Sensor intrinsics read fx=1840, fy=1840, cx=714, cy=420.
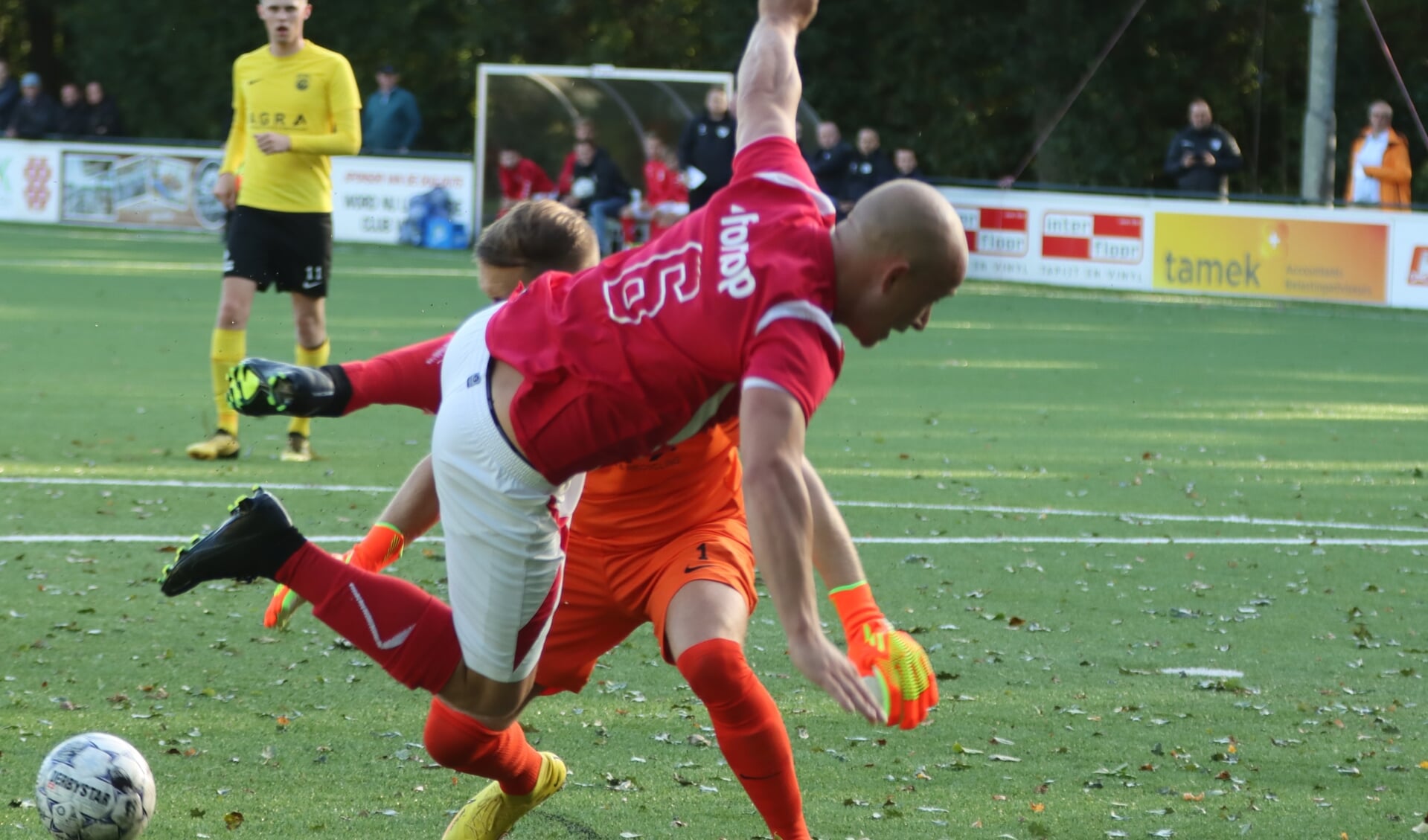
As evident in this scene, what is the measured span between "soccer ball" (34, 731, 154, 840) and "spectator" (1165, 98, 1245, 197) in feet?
65.9

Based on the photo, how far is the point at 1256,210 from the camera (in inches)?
810

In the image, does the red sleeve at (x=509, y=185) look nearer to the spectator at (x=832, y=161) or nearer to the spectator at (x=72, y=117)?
the spectator at (x=832, y=161)

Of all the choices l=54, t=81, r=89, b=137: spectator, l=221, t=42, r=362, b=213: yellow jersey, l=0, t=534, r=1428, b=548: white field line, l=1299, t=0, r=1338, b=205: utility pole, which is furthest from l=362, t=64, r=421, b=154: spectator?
l=0, t=534, r=1428, b=548: white field line

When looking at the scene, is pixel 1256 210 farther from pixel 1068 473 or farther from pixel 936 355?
pixel 1068 473

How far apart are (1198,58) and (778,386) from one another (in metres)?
34.1

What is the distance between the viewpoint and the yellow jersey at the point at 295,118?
966 centimetres

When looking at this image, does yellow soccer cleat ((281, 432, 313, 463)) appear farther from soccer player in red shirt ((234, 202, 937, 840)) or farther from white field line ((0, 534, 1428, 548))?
soccer player in red shirt ((234, 202, 937, 840))

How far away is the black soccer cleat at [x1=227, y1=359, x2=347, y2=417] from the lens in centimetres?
414

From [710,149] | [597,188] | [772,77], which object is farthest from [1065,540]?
[597,188]

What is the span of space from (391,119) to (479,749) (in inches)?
979

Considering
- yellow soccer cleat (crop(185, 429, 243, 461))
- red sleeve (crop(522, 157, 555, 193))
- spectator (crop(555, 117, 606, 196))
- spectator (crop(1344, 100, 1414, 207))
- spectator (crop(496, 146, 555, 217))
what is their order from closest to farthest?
1. yellow soccer cleat (crop(185, 429, 243, 461))
2. spectator (crop(1344, 100, 1414, 207))
3. spectator (crop(555, 117, 606, 196))
4. spectator (crop(496, 146, 555, 217))
5. red sleeve (crop(522, 157, 555, 193))

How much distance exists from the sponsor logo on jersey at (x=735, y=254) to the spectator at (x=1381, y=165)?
802 inches

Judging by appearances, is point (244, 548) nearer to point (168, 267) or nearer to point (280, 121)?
point (280, 121)

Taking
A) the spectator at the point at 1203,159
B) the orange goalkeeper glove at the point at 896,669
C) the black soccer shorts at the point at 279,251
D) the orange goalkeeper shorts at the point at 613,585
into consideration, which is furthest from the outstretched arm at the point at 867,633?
the spectator at the point at 1203,159
